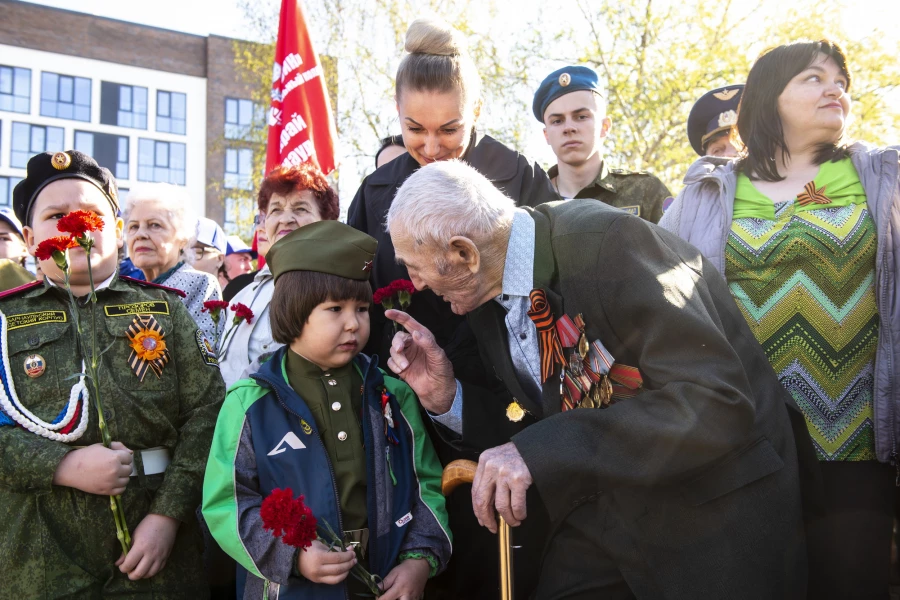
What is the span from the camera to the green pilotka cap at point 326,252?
2885 millimetres

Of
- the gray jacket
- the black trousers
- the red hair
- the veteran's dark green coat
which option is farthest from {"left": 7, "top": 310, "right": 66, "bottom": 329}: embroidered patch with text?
the black trousers

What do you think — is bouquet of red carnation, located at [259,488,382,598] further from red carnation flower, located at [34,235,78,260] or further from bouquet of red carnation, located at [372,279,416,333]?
red carnation flower, located at [34,235,78,260]

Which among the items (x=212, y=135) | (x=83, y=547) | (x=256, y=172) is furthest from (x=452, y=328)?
(x=212, y=135)

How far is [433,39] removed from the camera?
3.20m

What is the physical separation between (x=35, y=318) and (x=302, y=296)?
Result: 993mm

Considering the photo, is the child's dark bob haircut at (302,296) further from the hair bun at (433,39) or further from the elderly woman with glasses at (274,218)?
the hair bun at (433,39)

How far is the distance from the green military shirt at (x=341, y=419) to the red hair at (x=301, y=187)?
953mm

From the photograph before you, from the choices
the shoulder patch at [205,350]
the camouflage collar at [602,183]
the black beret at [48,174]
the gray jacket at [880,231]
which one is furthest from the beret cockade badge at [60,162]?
the camouflage collar at [602,183]

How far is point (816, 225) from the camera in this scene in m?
2.82

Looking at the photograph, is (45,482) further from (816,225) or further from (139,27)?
(139,27)

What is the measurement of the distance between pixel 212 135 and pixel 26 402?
39.4 m

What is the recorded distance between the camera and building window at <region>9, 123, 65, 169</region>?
37531mm

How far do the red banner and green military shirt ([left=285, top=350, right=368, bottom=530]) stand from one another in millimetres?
3623

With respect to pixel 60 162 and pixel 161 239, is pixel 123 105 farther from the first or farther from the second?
pixel 60 162
